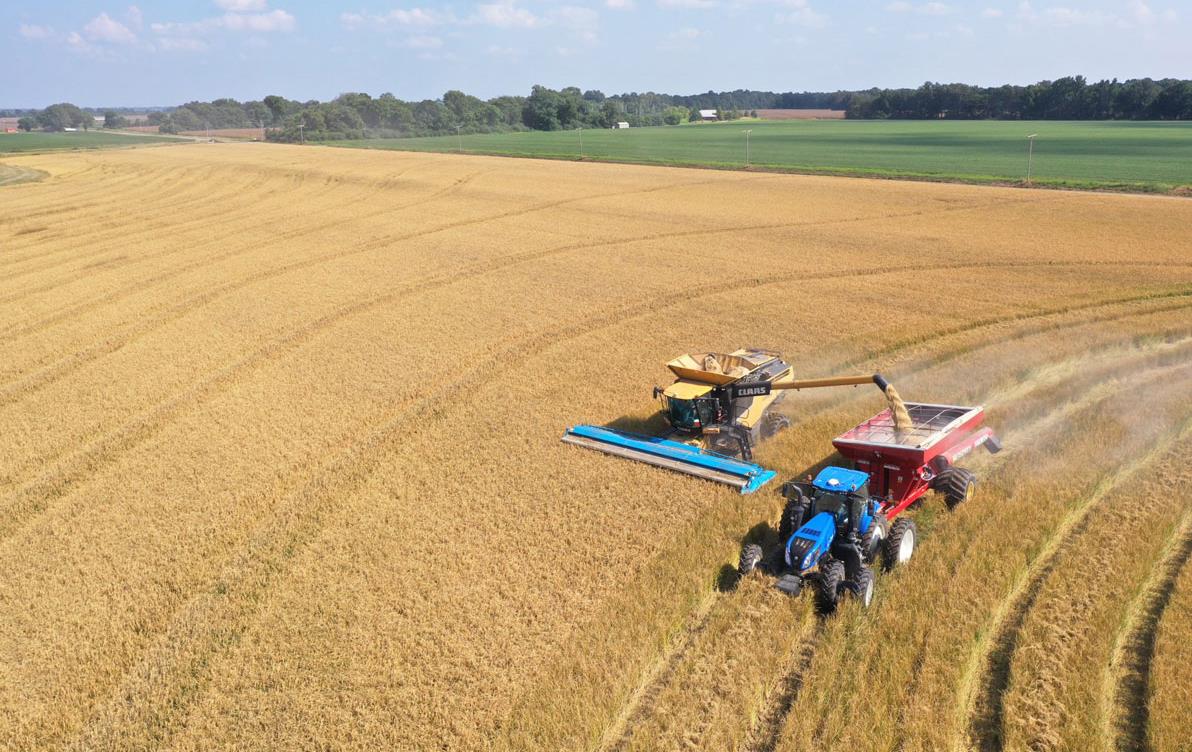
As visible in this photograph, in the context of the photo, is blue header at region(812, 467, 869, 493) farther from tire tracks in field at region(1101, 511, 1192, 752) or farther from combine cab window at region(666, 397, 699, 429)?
combine cab window at region(666, 397, 699, 429)

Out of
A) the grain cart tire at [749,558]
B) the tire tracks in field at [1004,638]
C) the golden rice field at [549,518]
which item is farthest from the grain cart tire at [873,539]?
the tire tracks in field at [1004,638]

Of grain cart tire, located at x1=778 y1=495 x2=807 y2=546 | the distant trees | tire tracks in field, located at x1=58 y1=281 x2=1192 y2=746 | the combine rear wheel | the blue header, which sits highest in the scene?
the distant trees

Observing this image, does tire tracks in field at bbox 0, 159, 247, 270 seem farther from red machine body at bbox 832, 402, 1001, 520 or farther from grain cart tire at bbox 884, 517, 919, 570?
grain cart tire at bbox 884, 517, 919, 570

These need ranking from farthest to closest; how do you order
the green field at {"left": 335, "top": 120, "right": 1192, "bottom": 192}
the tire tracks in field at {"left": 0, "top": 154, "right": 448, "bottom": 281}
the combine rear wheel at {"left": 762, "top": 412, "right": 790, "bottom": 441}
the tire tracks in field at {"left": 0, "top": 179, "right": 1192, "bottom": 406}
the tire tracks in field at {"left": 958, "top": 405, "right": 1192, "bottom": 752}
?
1. the green field at {"left": 335, "top": 120, "right": 1192, "bottom": 192}
2. the tire tracks in field at {"left": 0, "top": 154, "right": 448, "bottom": 281}
3. the tire tracks in field at {"left": 0, "top": 179, "right": 1192, "bottom": 406}
4. the combine rear wheel at {"left": 762, "top": 412, "right": 790, "bottom": 441}
5. the tire tracks in field at {"left": 958, "top": 405, "right": 1192, "bottom": 752}

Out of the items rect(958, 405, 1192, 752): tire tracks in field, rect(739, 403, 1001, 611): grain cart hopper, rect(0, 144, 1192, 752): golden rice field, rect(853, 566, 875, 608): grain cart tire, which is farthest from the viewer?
rect(739, 403, 1001, 611): grain cart hopper

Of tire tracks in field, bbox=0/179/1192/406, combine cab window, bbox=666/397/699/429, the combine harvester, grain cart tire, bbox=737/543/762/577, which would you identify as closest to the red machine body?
the combine harvester

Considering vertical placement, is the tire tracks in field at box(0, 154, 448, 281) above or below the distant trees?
below

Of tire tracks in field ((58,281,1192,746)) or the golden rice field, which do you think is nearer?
the golden rice field
